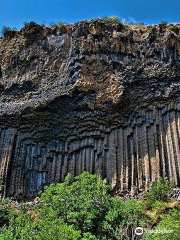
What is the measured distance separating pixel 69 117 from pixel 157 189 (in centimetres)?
673

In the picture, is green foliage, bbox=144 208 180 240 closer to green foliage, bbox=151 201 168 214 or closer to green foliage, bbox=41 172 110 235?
green foliage, bbox=151 201 168 214

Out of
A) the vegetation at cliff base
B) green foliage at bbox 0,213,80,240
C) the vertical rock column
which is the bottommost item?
green foliage at bbox 0,213,80,240

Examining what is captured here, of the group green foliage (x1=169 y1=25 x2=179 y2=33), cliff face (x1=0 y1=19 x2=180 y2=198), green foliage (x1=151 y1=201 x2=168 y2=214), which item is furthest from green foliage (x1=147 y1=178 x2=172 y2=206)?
green foliage (x1=169 y1=25 x2=179 y2=33)

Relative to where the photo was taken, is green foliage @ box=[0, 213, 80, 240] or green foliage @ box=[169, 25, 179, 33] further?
green foliage @ box=[169, 25, 179, 33]

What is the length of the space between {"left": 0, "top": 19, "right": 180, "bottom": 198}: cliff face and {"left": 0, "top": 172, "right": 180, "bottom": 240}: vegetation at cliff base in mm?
2972

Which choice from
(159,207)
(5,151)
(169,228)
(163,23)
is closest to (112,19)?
(163,23)

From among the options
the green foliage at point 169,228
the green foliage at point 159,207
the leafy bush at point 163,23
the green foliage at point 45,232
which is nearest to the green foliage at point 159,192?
the green foliage at point 159,207

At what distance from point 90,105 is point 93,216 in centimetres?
757

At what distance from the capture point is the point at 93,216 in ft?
40.7

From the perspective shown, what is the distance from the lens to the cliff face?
1736cm

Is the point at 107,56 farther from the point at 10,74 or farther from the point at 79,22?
the point at 10,74

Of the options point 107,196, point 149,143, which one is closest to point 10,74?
point 149,143

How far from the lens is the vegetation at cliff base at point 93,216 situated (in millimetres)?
10984

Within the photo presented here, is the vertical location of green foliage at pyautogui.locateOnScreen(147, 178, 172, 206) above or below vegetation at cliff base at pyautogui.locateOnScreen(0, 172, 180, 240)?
above
